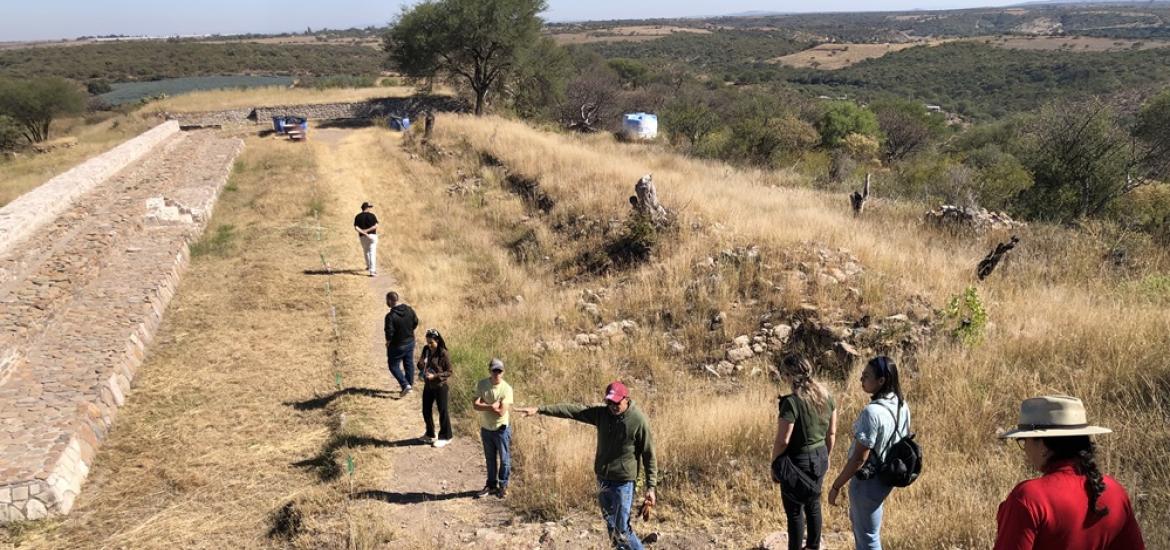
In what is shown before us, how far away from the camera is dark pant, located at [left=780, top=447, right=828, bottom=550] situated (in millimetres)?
4059

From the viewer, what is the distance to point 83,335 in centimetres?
841

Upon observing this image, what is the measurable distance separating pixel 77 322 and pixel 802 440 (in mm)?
9813

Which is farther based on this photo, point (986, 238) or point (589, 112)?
point (589, 112)

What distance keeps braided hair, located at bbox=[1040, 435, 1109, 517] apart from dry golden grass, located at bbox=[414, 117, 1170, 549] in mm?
2006

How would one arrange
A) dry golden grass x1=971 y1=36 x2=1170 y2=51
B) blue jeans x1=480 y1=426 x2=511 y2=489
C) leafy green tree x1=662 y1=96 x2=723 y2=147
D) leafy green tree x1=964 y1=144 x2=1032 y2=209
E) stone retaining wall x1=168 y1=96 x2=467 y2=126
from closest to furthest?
blue jeans x1=480 y1=426 x2=511 y2=489 → leafy green tree x1=964 y1=144 x2=1032 y2=209 → leafy green tree x1=662 y1=96 x2=723 y2=147 → stone retaining wall x1=168 y1=96 x2=467 y2=126 → dry golden grass x1=971 y1=36 x2=1170 y2=51

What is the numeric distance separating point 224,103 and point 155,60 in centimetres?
8222

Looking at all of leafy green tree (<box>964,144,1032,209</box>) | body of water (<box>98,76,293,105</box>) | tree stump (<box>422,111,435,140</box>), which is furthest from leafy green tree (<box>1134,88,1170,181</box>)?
body of water (<box>98,76,293,105</box>)

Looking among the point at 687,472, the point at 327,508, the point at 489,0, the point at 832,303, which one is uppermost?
the point at 489,0

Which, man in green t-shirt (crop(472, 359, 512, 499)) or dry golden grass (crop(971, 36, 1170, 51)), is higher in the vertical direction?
dry golden grass (crop(971, 36, 1170, 51))

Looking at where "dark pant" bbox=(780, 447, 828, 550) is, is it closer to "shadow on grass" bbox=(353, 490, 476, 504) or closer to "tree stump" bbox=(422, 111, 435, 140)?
"shadow on grass" bbox=(353, 490, 476, 504)

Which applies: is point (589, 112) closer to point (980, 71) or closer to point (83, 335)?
point (83, 335)

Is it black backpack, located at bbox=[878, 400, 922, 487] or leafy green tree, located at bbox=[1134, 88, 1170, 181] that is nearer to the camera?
black backpack, located at bbox=[878, 400, 922, 487]

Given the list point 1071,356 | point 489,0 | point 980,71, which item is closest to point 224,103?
point 489,0

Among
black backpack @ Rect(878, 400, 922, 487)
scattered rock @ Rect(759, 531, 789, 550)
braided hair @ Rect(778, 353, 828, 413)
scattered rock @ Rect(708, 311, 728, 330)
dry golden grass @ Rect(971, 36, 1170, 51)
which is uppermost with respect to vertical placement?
dry golden grass @ Rect(971, 36, 1170, 51)
